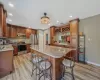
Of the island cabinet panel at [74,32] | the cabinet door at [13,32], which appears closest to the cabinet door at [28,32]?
the cabinet door at [13,32]

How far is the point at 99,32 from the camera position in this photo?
3.38 meters

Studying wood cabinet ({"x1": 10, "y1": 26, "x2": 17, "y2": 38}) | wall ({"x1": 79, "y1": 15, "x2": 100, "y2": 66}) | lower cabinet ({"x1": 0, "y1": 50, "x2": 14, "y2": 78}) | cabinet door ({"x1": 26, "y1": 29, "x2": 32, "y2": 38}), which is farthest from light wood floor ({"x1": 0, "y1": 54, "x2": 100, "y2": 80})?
cabinet door ({"x1": 26, "y1": 29, "x2": 32, "y2": 38})

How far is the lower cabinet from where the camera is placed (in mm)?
2455

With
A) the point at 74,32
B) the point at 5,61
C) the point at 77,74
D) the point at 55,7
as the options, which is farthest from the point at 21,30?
the point at 77,74

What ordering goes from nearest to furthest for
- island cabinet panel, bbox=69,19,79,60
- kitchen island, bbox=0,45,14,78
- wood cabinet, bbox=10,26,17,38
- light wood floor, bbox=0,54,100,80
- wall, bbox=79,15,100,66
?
light wood floor, bbox=0,54,100,80, kitchen island, bbox=0,45,14,78, wall, bbox=79,15,100,66, island cabinet panel, bbox=69,19,79,60, wood cabinet, bbox=10,26,17,38

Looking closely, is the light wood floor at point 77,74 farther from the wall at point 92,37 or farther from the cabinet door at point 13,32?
the cabinet door at point 13,32

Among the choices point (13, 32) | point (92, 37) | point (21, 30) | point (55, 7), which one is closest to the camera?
point (55, 7)

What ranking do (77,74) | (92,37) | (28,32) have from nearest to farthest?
(77,74) < (92,37) < (28,32)

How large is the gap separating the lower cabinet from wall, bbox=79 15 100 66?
4.09 m

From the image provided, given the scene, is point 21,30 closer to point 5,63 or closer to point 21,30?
point 21,30

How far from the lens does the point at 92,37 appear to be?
3654mm

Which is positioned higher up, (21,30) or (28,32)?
(21,30)

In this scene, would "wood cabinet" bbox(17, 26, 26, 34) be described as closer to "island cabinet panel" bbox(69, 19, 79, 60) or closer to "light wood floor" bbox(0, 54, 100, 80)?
"light wood floor" bbox(0, 54, 100, 80)

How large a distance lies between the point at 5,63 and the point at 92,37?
4.45m
